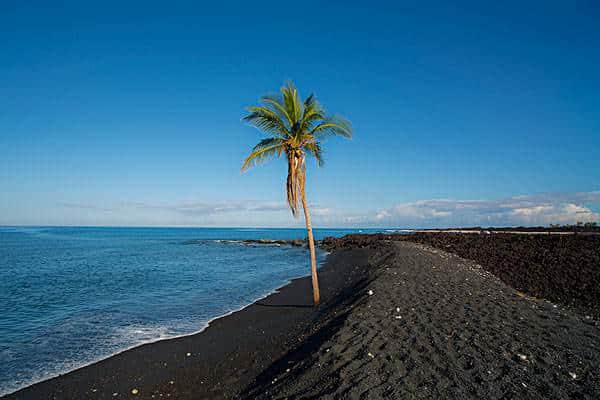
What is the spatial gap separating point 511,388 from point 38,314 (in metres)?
17.1

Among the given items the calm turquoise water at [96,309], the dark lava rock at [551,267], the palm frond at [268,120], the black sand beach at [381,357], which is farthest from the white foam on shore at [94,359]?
the dark lava rock at [551,267]

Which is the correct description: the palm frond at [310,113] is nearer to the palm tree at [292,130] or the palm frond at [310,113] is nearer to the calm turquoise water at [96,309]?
the palm tree at [292,130]

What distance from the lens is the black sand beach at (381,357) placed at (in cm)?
533

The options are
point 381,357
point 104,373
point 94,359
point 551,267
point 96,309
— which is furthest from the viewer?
point 551,267

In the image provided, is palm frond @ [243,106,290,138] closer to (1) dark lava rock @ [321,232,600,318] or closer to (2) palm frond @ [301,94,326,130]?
(2) palm frond @ [301,94,326,130]

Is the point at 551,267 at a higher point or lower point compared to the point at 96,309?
higher

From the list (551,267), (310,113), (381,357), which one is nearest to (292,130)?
(310,113)

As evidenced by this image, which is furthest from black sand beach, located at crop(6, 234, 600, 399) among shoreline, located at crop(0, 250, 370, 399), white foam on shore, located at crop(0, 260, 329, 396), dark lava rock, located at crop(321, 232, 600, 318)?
dark lava rock, located at crop(321, 232, 600, 318)

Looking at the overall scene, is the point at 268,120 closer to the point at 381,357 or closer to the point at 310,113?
the point at 310,113

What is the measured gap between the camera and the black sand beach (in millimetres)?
5328

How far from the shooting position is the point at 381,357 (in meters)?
6.32

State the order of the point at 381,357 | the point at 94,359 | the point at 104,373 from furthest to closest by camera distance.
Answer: the point at 94,359, the point at 104,373, the point at 381,357

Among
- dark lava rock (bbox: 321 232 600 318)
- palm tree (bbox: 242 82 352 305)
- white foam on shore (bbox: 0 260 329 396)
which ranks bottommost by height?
white foam on shore (bbox: 0 260 329 396)

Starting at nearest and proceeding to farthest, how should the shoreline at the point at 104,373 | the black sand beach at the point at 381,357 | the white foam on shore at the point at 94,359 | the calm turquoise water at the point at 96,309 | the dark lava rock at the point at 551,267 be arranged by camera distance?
the black sand beach at the point at 381,357 → the shoreline at the point at 104,373 → the white foam on shore at the point at 94,359 → the calm turquoise water at the point at 96,309 → the dark lava rock at the point at 551,267
